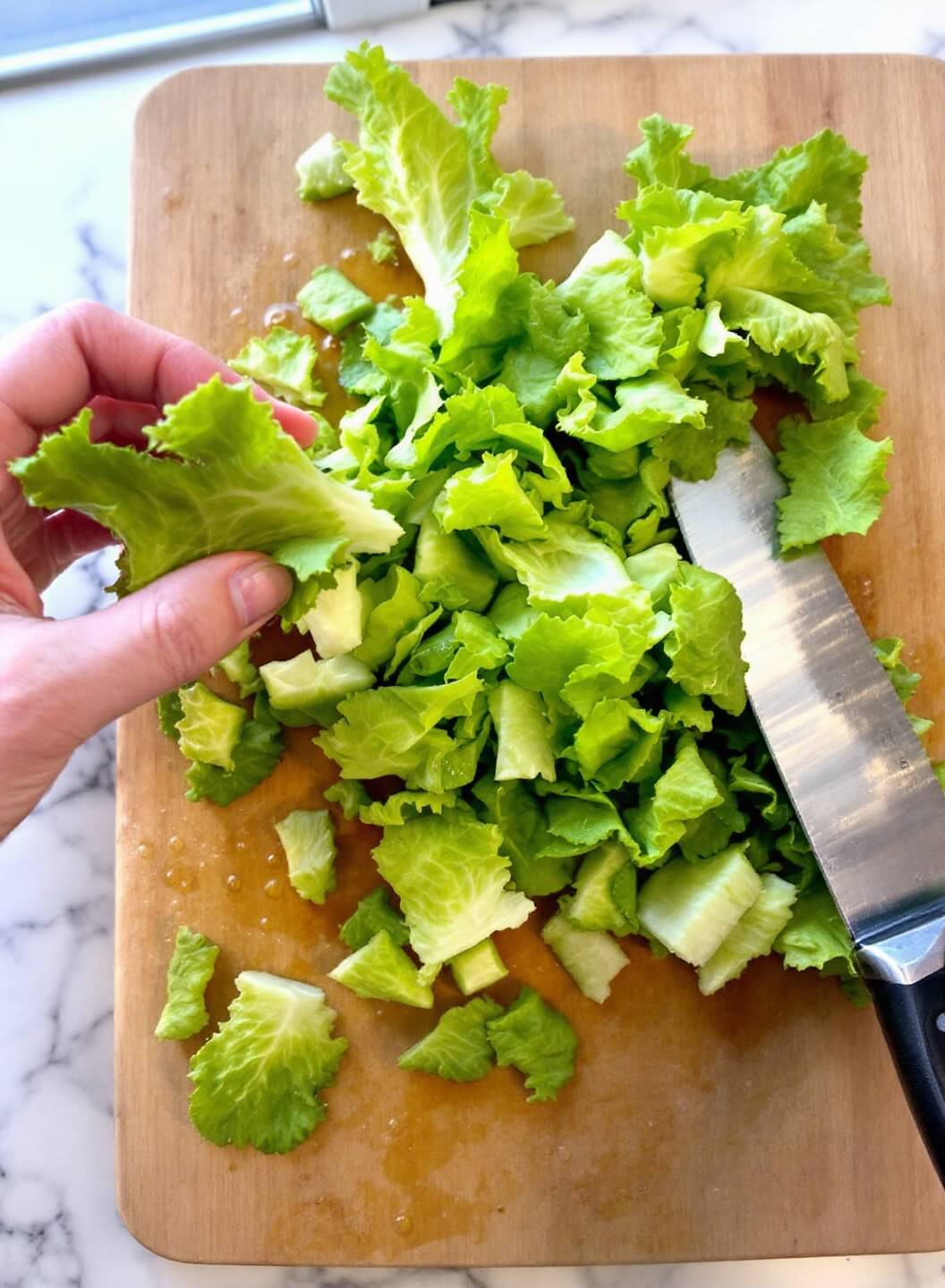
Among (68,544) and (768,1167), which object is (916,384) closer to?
(768,1167)

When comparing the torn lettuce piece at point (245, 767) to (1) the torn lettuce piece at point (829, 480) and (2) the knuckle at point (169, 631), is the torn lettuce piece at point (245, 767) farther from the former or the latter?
(1) the torn lettuce piece at point (829, 480)

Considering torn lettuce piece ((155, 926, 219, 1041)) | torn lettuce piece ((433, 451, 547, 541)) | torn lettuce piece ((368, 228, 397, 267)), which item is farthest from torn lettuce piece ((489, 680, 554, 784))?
torn lettuce piece ((368, 228, 397, 267))

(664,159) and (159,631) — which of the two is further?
(664,159)

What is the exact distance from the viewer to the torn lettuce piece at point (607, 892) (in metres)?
1.89

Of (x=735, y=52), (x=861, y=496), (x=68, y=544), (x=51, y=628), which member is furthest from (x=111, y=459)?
(x=735, y=52)

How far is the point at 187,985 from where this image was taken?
6.36ft

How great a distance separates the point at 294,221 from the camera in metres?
2.16

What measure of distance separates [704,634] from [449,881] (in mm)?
564

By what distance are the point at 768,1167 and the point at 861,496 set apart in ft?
3.75

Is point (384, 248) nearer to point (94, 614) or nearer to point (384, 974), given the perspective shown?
point (94, 614)

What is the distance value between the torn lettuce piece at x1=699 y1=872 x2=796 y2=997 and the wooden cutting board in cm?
8

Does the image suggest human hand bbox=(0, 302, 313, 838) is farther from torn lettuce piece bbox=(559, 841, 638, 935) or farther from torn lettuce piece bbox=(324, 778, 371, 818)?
torn lettuce piece bbox=(559, 841, 638, 935)

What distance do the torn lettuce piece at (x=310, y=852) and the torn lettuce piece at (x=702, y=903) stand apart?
540 millimetres

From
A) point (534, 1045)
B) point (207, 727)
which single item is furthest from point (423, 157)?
point (534, 1045)
